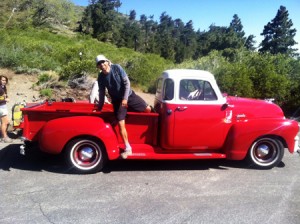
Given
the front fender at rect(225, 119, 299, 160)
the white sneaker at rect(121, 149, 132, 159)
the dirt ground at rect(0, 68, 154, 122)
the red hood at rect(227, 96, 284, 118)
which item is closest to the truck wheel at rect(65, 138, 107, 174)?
the white sneaker at rect(121, 149, 132, 159)

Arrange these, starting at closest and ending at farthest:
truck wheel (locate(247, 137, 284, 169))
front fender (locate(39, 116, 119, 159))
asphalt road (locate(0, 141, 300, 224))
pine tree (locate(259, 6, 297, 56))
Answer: asphalt road (locate(0, 141, 300, 224)) < front fender (locate(39, 116, 119, 159)) < truck wheel (locate(247, 137, 284, 169)) < pine tree (locate(259, 6, 297, 56))

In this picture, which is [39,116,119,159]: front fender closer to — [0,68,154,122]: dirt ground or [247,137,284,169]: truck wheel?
[247,137,284,169]: truck wheel

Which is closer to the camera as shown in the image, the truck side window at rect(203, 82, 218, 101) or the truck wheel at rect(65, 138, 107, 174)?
the truck wheel at rect(65, 138, 107, 174)

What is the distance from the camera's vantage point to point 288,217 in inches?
175

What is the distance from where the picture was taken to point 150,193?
5.15m

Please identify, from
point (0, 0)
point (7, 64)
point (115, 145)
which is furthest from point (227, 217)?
point (0, 0)

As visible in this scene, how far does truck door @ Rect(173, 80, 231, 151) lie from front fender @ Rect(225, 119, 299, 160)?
17 centimetres

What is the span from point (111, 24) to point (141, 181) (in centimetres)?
6602

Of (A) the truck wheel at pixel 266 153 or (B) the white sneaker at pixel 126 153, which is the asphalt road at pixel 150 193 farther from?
(B) the white sneaker at pixel 126 153

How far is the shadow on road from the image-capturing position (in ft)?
20.3

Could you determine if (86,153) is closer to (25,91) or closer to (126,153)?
(126,153)

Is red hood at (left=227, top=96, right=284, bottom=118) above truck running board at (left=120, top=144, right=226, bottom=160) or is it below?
above

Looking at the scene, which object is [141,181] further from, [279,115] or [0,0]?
[0,0]

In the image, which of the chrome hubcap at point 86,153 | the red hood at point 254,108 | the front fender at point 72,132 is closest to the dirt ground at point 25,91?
the front fender at point 72,132
